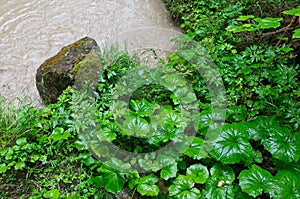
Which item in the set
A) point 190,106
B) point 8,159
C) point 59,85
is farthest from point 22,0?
point 190,106

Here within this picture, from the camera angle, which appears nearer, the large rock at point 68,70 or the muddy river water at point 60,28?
the large rock at point 68,70

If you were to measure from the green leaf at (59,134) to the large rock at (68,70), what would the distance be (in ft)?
1.61

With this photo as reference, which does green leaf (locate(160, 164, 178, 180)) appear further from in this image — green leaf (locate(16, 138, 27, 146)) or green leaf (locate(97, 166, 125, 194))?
green leaf (locate(16, 138, 27, 146))

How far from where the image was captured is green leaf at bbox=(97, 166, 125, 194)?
1.84 metres

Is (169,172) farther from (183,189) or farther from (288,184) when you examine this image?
(288,184)

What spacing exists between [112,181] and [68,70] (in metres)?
1.18

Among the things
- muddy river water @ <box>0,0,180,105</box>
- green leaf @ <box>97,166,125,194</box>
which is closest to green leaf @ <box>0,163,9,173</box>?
green leaf @ <box>97,166,125,194</box>

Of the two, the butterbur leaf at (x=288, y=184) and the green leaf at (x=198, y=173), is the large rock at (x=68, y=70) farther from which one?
the butterbur leaf at (x=288, y=184)

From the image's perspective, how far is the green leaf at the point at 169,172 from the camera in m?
1.86

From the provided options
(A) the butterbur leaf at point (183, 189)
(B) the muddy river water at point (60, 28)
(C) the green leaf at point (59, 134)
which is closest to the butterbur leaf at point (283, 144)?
(A) the butterbur leaf at point (183, 189)

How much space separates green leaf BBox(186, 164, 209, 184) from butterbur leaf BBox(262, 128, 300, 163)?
453 millimetres

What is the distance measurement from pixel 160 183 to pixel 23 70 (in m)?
2.31

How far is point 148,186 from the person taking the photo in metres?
1.85

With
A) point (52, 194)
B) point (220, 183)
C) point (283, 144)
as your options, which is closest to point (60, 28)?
point (52, 194)
